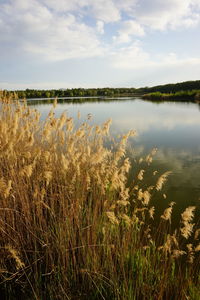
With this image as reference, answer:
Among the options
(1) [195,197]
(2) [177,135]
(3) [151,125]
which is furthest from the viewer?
(3) [151,125]

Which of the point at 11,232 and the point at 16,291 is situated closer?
the point at 16,291

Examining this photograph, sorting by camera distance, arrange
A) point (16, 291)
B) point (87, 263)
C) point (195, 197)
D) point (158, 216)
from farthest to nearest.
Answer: point (195, 197) → point (158, 216) → point (16, 291) → point (87, 263)

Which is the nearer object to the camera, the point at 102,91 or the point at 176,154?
the point at 176,154

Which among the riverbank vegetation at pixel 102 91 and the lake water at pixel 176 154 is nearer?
the lake water at pixel 176 154

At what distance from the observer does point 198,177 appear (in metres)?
6.82

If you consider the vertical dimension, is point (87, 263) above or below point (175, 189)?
above

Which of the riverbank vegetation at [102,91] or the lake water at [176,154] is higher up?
the riverbank vegetation at [102,91]

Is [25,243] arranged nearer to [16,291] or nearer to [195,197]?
[16,291]

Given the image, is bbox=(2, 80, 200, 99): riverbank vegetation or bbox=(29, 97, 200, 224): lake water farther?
bbox=(2, 80, 200, 99): riverbank vegetation

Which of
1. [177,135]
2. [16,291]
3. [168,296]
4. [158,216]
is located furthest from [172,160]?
[16,291]

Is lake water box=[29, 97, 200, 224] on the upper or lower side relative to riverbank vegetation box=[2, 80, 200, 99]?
lower

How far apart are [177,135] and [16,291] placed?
12.1 meters

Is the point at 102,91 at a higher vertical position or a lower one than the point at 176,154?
higher

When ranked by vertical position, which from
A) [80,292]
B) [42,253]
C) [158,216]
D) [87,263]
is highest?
[87,263]
